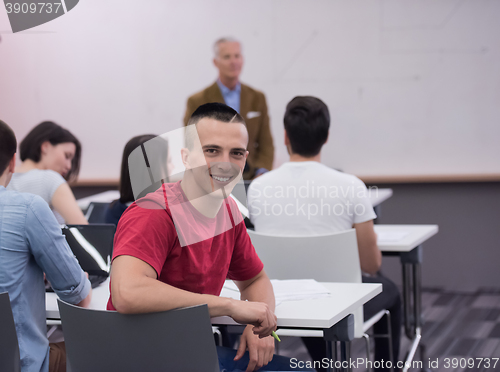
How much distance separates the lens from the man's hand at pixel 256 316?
1277 mm

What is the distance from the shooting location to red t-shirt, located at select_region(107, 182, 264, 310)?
1.22 meters

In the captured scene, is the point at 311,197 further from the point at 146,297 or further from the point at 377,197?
the point at 377,197

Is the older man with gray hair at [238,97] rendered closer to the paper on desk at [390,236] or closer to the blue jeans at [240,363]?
the paper on desk at [390,236]

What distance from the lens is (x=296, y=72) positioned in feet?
13.3

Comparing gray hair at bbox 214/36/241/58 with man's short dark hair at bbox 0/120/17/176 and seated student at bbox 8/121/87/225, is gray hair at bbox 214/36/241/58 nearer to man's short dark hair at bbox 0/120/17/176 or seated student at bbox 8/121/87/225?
seated student at bbox 8/121/87/225

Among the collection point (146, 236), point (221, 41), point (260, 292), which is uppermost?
point (221, 41)

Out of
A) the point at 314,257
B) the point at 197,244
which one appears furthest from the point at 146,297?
the point at 314,257

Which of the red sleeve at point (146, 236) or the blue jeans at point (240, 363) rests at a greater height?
the red sleeve at point (146, 236)

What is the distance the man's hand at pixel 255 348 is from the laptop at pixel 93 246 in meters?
0.63

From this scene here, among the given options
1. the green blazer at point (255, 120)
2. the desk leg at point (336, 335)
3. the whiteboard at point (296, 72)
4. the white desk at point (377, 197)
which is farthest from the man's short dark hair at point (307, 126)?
the whiteboard at point (296, 72)

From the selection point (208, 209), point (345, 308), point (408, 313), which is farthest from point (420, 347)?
point (208, 209)

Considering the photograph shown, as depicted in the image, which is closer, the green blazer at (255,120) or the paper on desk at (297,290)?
the paper on desk at (297,290)

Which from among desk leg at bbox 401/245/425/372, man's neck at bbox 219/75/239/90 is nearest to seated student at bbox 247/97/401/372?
desk leg at bbox 401/245/425/372

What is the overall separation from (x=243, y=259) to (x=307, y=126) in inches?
31.6
